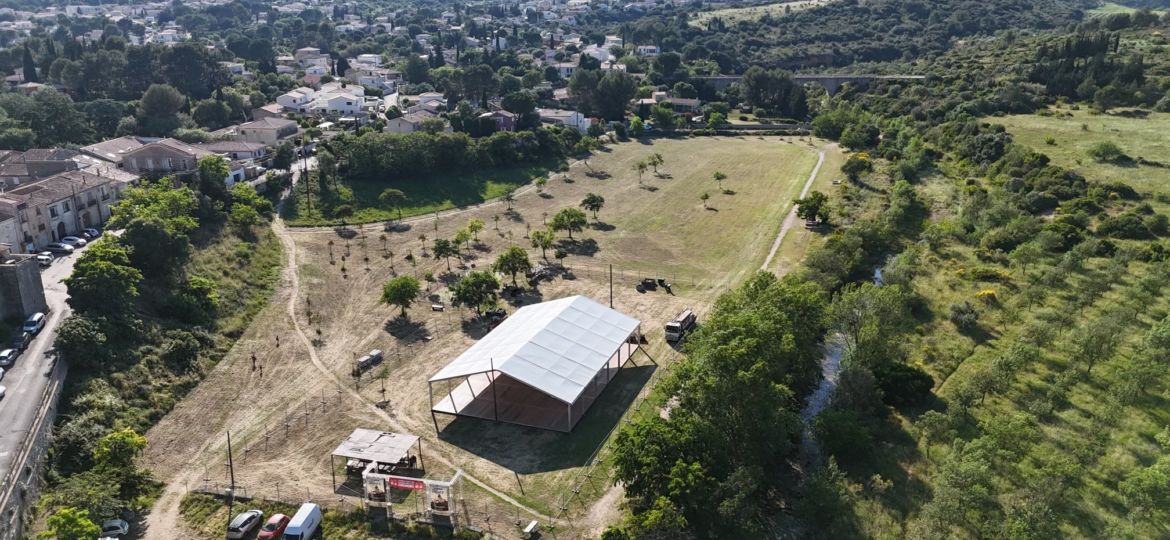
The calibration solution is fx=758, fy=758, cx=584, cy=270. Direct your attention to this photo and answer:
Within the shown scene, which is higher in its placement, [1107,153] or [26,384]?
[1107,153]

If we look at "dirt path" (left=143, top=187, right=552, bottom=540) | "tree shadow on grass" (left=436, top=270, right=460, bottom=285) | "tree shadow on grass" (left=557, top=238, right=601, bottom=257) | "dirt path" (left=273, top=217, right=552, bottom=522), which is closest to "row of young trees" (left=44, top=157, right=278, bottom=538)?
"dirt path" (left=143, top=187, right=552, bottom=540)

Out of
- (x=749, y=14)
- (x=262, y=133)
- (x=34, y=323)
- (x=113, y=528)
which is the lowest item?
(x=113, y=528)

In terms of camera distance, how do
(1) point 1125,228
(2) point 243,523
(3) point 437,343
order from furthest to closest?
1. (1) point 1125,228
2. (3) point 437,343
3. (2) point 243,523

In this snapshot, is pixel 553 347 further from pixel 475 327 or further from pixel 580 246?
pixel 580 246

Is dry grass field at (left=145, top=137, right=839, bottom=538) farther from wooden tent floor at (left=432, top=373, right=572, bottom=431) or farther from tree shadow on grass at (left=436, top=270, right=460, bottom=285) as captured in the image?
wooden tent floor at (left=432, top=373, right=572, bottom=431)

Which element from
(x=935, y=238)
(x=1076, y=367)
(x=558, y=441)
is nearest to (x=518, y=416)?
(x=558, y=441)

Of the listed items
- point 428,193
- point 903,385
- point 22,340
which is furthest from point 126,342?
point 903,385

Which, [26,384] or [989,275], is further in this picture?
[989,275]

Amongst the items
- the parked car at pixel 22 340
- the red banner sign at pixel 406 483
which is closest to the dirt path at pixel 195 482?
the red banner sign at pixel 406 483
